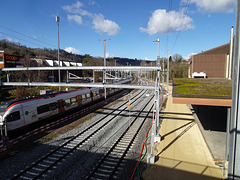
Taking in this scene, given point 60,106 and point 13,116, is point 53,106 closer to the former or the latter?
point 60,106

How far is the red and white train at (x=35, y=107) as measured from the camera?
489 inches

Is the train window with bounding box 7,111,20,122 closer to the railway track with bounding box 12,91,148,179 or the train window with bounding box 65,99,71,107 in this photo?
the railway track with bounding box 12,91,148,179

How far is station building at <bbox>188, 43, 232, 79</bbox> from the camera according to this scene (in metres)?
33.9

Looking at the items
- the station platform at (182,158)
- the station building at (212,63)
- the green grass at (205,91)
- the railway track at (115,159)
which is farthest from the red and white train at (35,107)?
the station building at (212,63)

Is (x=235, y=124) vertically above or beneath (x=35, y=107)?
above

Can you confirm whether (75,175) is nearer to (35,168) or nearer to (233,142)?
(35,168)

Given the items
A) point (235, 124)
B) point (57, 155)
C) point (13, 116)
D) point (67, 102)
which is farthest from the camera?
point (67, 102)

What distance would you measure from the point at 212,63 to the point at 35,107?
37.4 metres

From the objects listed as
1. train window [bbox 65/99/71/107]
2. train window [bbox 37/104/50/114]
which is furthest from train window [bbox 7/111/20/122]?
train window [bbox 65/99/71/107]

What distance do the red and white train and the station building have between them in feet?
97.1

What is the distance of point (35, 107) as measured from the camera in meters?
14.6

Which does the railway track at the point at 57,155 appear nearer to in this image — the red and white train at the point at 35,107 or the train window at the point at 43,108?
the red and white train at the point at 35,107

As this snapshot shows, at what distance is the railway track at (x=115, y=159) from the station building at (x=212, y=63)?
2955 cm

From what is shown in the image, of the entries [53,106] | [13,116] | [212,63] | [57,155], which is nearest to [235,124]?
[57,155]
